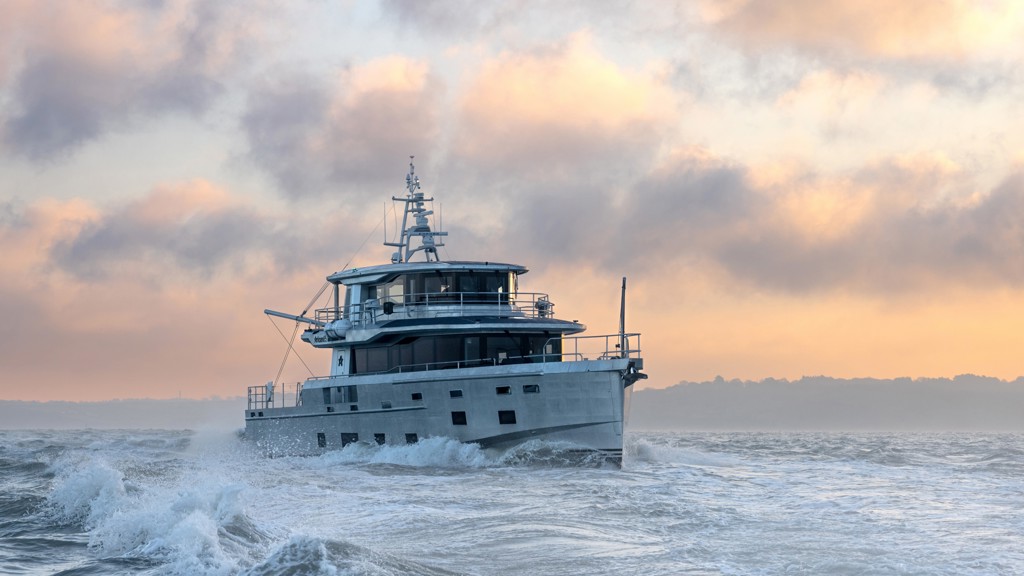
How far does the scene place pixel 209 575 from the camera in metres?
13.1

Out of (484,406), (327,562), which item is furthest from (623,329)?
(327,562)

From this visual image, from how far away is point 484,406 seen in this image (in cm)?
3162

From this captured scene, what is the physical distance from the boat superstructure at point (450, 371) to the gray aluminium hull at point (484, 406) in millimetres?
31

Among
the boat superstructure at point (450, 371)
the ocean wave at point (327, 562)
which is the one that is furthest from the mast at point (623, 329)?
the ocean wave at point (327, 562)

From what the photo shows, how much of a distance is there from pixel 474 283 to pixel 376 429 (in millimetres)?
5596

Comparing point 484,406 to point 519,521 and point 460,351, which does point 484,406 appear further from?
point 519,521

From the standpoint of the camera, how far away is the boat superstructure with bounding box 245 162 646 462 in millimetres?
30141

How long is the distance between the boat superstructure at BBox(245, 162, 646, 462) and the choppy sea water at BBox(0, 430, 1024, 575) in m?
1.32

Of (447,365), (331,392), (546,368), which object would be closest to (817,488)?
(546,368)

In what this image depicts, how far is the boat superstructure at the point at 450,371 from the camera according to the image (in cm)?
3014

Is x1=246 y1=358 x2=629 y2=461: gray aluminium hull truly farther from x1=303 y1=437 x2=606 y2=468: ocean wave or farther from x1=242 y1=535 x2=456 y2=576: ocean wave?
x1=242 y1=535 x2=456 y2=576: ocean wave

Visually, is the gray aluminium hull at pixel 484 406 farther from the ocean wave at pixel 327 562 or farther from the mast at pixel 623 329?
the ocean wave at pixel 327 562

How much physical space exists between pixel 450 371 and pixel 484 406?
143 centimetres

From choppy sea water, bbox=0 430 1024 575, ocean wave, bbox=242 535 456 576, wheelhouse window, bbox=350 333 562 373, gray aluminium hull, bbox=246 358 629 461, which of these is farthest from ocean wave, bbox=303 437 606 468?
ocean wave, bbox=242 535 456 576
